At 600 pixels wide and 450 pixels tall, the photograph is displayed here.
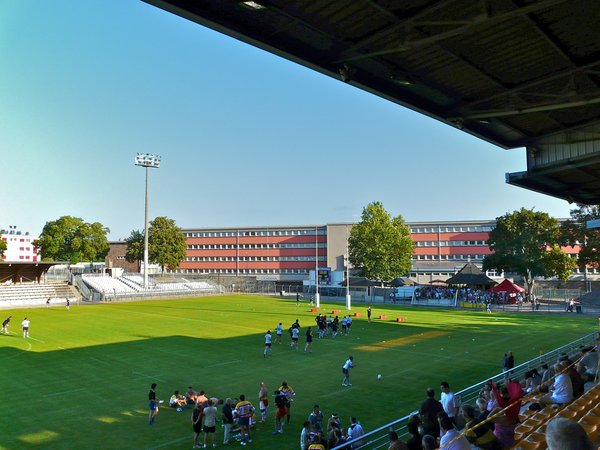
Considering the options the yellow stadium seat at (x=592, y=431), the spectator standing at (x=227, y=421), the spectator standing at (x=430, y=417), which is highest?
the yellow stadium seat at (x=592, y=431)

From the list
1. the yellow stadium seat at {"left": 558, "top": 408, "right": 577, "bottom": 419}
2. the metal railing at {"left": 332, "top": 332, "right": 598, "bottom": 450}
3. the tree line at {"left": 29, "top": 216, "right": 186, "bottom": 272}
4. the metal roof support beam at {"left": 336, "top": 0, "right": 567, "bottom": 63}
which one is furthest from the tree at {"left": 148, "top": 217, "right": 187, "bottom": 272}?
the yellow stadium seat at {"left": 558, "top": 408, "right": 577, "bottom": 419}

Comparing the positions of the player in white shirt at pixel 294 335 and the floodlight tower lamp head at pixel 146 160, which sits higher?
the floodlight tower lamp head at pixel 146 160

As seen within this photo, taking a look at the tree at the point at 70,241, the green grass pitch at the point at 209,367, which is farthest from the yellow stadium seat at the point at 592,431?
the tree at the point at 70,241

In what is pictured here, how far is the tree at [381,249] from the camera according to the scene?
7612 cm

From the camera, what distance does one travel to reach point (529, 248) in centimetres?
6300

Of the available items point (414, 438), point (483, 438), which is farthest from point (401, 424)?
point (483, 438)

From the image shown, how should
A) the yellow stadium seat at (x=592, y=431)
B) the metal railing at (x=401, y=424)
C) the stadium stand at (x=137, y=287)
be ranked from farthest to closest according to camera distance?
the stadium stand at (x=137, y=287) < the metal railing at (x=401, y=424) < the yellow stadium seat at (x=592, y=431)

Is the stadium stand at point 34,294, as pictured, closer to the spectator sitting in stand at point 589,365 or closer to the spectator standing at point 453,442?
the spectator sitting in stand at point 589,365

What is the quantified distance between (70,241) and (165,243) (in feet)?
58.0

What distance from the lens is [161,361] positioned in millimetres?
25203

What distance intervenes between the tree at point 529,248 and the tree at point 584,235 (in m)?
1.32

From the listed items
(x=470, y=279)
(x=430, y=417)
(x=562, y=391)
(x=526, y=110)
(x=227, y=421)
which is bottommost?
(x=227, y=421)

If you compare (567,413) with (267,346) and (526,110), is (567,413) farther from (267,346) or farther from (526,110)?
(267,346)

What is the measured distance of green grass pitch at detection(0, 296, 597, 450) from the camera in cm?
1555
